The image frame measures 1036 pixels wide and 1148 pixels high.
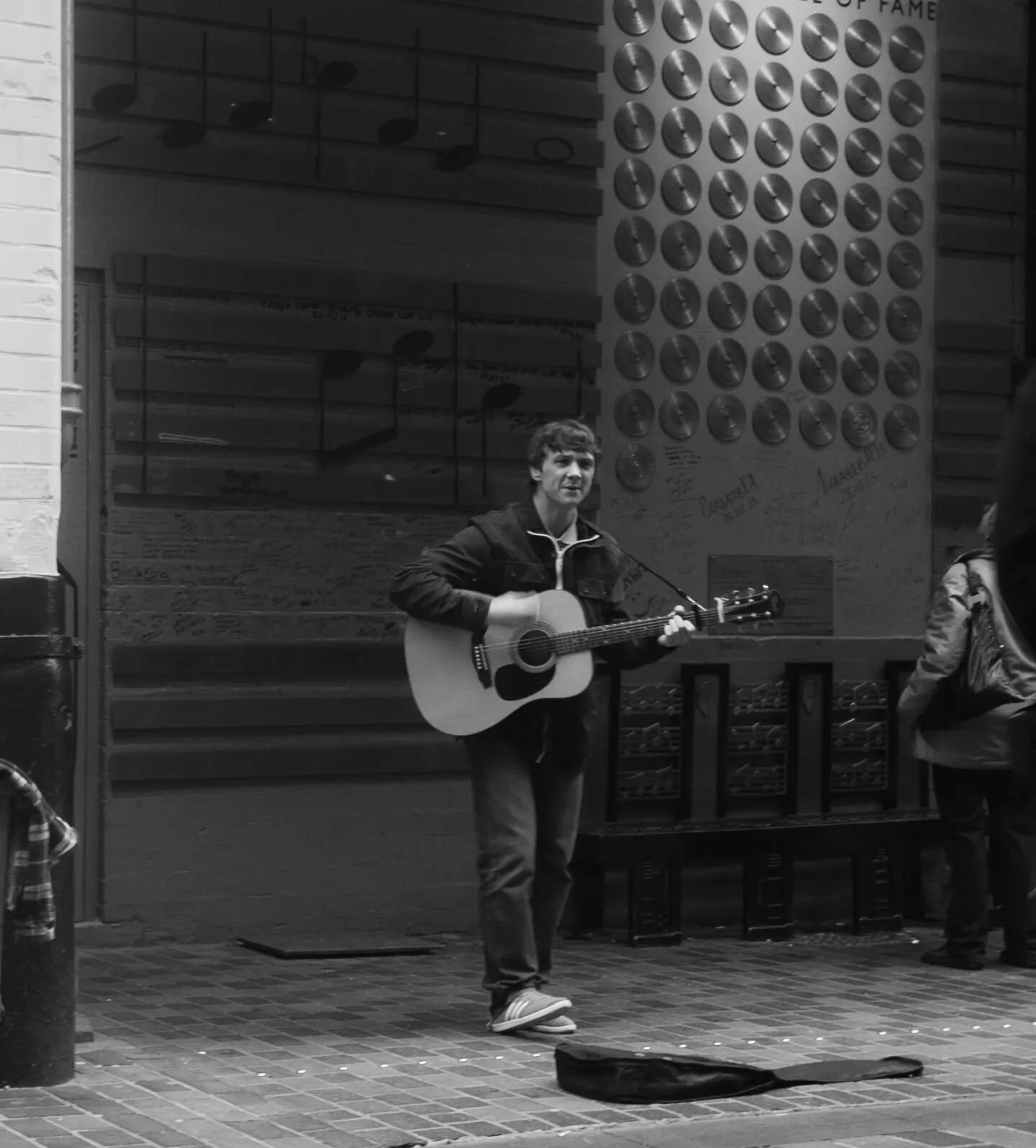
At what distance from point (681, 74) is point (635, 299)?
109 cm

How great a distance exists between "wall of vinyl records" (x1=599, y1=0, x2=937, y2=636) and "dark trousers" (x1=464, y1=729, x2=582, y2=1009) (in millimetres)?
2643

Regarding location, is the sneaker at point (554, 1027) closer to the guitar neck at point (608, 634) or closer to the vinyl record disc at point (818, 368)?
the guitar neck at point (608, 634)

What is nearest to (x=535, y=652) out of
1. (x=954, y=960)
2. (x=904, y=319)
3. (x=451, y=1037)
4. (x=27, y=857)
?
(x=451, y=1037)

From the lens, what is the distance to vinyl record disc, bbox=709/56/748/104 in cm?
1016

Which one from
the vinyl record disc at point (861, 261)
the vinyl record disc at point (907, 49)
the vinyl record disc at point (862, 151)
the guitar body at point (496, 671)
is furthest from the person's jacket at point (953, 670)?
the vinyl record disc at point (907, 49)

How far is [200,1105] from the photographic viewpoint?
19.6ft

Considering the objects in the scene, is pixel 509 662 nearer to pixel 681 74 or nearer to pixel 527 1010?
pixel 527 1010

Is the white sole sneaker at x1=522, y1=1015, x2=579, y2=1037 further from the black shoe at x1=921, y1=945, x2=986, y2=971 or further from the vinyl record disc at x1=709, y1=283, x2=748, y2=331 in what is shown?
the vinyl record disc at x1=709, y1=283, x2=748, y2=331

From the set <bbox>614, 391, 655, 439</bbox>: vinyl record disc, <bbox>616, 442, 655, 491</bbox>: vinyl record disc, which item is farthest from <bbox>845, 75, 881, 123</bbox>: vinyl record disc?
<bbox>616, 442, 655, 491</bbox>: vinyl record disc

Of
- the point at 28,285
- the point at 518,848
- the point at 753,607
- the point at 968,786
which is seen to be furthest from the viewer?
the point at 968,786

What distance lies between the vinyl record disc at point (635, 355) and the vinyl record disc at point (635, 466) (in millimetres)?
325

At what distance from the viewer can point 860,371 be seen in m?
10.5

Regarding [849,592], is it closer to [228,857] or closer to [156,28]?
[228,857]

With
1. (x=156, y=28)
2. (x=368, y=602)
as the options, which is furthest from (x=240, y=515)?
(x=156, y=28)
